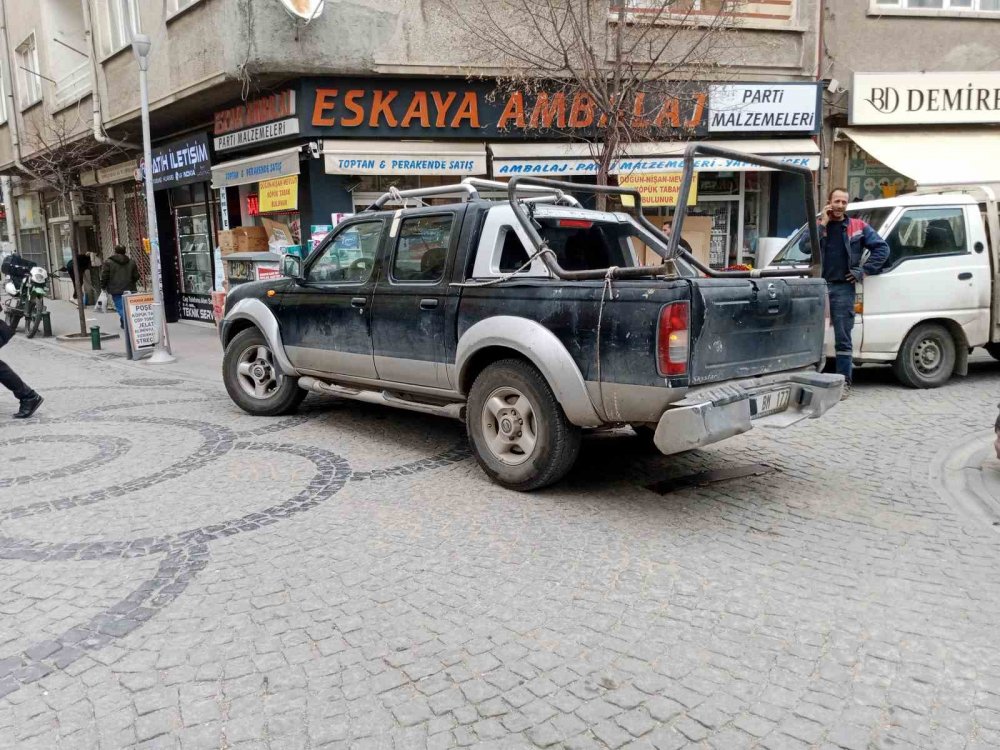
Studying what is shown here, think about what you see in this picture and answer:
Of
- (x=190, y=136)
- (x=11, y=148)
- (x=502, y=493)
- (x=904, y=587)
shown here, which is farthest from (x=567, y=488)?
(x=11, y=148)

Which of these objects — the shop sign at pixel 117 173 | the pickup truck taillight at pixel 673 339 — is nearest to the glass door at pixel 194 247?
the shop sign at pixel 117 173

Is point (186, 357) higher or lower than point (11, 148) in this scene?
lower

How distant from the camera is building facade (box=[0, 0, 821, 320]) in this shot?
12.2m

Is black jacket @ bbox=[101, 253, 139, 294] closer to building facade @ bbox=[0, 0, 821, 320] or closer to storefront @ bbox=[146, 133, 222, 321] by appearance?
storefront @ bbox=[146, 133, 222, 321]

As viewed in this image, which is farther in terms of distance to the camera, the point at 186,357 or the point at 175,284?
the point at 175,284

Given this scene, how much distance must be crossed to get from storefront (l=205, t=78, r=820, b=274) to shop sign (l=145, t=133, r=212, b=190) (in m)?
0.93

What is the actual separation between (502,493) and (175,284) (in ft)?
50.0

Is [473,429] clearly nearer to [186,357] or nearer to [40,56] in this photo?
[186,357]

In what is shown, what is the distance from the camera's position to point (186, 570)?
13.6ft

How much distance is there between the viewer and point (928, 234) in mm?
8719

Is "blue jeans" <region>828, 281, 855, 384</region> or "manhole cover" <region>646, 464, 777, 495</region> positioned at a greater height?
"blue jeans" <region>828, 281, 855, 384</region>

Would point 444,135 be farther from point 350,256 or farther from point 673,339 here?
point 673,339

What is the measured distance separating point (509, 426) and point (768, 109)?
10783 mm

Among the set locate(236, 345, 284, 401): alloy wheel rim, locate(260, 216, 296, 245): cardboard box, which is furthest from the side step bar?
locate(260, 216, 296, 245): cardboard box
